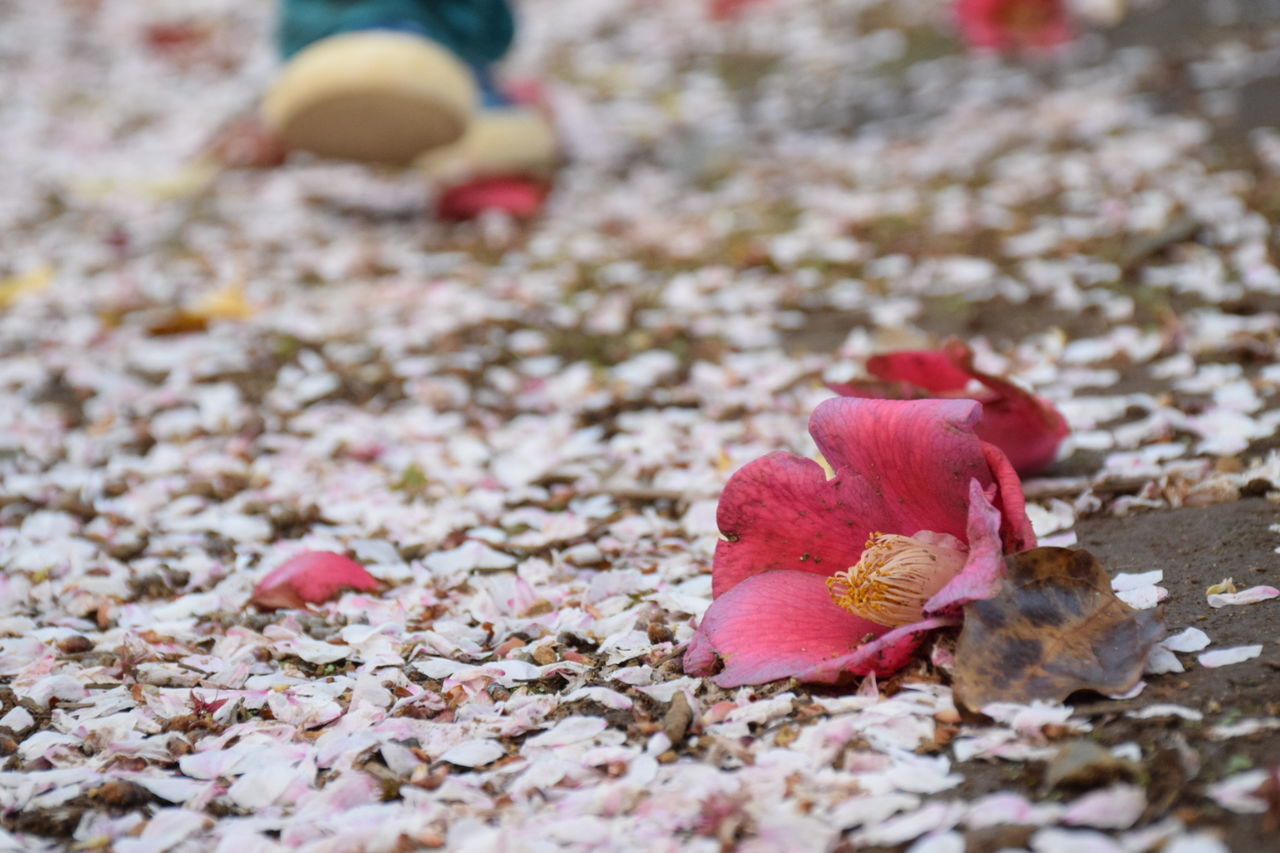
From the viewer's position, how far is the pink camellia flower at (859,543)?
1.16 meters

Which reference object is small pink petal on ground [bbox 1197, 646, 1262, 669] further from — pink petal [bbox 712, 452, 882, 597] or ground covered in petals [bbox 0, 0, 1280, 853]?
pink petal [bbox 712, 452, 882, 597]

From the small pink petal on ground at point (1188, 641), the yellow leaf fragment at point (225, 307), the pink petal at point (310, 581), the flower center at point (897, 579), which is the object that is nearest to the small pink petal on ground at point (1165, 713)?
the small pink petal on ground at point (1188, 641)

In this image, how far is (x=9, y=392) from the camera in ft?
8.54

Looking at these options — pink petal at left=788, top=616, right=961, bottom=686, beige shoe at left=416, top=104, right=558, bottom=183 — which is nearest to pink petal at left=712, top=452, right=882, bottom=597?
pink petal at left=788, top=616, right=961, bottom=686

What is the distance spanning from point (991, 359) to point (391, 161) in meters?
2.14

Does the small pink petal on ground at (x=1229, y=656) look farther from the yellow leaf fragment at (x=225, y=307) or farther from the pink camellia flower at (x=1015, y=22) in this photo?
A: the pink camellia flower at (x=1015, y=22)

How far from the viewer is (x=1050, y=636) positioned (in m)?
1.14

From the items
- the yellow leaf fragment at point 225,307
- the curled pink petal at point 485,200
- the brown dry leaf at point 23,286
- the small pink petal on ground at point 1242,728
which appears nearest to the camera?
the small pink petal on ground at point 1242,728

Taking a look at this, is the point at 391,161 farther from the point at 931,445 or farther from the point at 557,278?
the point at 931,445

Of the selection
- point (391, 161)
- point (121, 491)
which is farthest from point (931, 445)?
point (391, 161)

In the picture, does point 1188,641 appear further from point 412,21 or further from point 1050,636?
point 412,21

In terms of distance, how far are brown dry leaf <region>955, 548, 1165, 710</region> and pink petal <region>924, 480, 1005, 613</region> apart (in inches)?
1.3

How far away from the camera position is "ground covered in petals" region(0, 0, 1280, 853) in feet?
3.55

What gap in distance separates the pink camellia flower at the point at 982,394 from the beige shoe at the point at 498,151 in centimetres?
256
